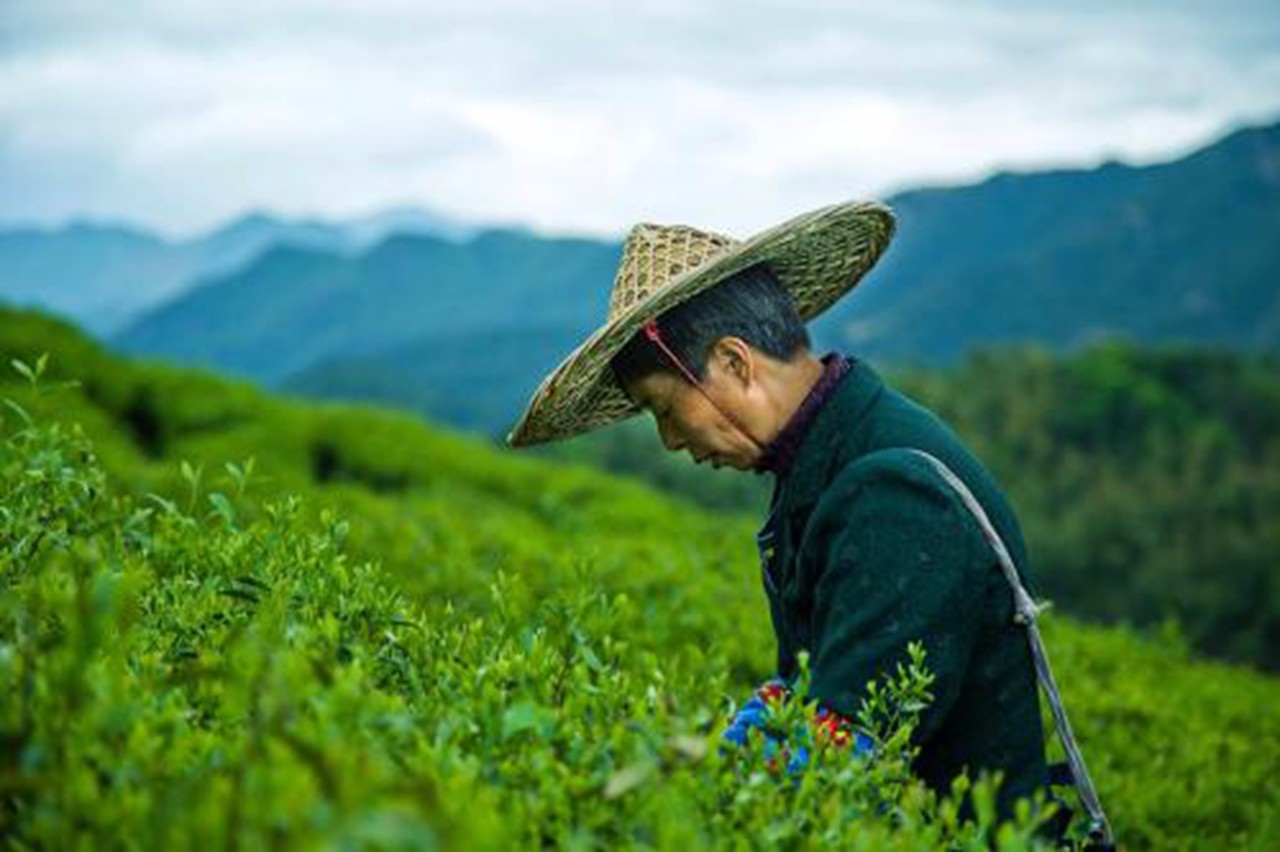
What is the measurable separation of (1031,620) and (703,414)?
95cm

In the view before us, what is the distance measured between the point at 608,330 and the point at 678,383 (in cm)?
25

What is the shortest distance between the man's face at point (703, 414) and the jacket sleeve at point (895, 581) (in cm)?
43

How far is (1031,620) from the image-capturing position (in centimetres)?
301

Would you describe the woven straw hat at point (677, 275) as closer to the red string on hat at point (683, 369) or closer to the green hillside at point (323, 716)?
the red string on hat at point (683, 369)

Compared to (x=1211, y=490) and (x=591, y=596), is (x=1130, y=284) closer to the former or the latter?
(x=1211, y=490)

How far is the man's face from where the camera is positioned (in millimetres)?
3307

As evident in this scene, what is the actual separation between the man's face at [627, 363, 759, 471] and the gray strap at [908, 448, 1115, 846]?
1.62 ft

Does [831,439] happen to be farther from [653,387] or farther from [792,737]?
[792,737]

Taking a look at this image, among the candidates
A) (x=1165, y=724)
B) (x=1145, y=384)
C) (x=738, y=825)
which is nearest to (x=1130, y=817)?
(x=1165, y=724)

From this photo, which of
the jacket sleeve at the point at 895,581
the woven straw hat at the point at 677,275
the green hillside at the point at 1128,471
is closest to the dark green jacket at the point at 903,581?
the jacket sleeve at the point at 895,581

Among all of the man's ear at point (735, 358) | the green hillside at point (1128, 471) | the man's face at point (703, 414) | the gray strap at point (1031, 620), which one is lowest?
the green hillside at point (1128, 471)

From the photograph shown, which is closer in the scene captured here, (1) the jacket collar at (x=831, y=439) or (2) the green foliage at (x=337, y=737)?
(2) the green foliage at (x=337, y=737)

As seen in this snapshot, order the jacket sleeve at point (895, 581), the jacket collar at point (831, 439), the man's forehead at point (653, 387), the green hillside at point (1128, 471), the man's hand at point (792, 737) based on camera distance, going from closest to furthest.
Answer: the man's hand at point (792, 737)
the jacket sleeve at point (895, 581)
the jacket collar at point (831, 439)
the man's forehead at point (653, 387)
the green hillside at point (1128, 471)

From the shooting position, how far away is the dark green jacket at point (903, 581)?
2.79 metres
